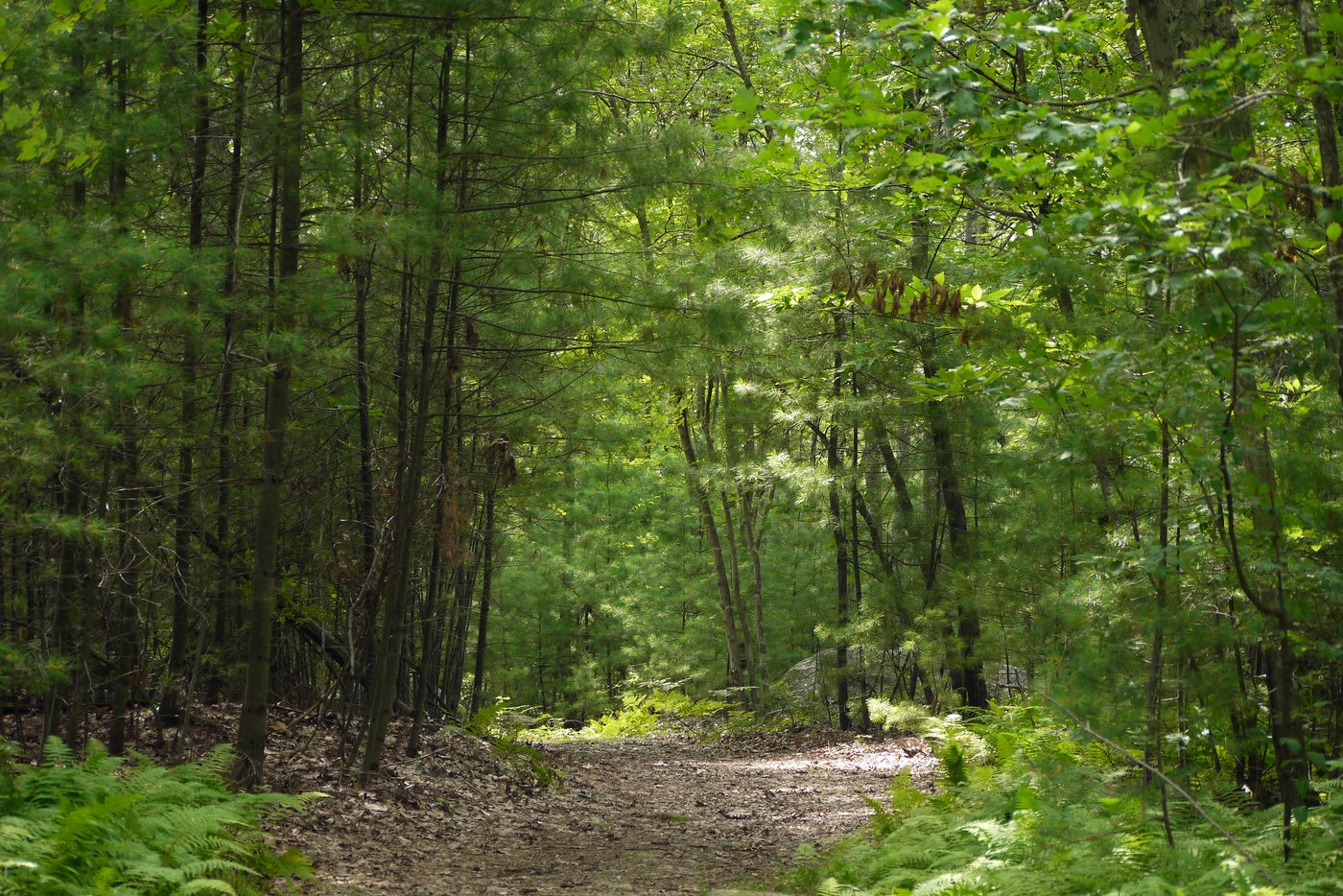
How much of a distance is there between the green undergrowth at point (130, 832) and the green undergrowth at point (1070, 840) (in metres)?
2.95

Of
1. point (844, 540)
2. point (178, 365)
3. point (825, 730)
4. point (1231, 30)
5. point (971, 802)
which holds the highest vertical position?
point (1231, 30)

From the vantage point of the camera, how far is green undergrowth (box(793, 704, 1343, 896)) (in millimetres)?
4188

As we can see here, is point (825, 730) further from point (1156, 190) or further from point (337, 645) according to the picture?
point (1156, 190)

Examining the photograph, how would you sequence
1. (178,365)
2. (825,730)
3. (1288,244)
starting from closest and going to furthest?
(1288,244) < (178,365) < (825,730)

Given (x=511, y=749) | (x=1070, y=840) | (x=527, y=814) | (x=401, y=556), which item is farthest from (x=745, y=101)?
(x=511, y=749)

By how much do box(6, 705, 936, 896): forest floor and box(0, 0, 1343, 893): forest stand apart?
0.16m

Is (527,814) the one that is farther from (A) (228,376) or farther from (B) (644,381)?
(B) (644,381)

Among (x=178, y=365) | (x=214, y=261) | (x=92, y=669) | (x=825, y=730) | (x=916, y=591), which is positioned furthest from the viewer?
(x=825, y=730)

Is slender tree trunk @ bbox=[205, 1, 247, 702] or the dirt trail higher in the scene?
slender tree trunk @ bbox=[205, 1, 247, 702]

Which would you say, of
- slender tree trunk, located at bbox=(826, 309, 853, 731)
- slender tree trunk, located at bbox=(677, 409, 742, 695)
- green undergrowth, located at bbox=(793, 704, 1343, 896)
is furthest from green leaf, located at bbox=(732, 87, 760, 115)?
slender tree trunk, located at bbox=(677, 409, 742, 695)

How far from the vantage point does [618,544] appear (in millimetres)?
23109

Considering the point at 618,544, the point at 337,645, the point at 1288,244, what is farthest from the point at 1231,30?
the point at 618,544

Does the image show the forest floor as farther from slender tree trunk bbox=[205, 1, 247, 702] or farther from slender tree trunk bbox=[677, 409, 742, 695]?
slender tree trunk bbox=[677, 409, 742, 695]

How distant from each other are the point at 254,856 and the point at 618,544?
17981 millimetres
